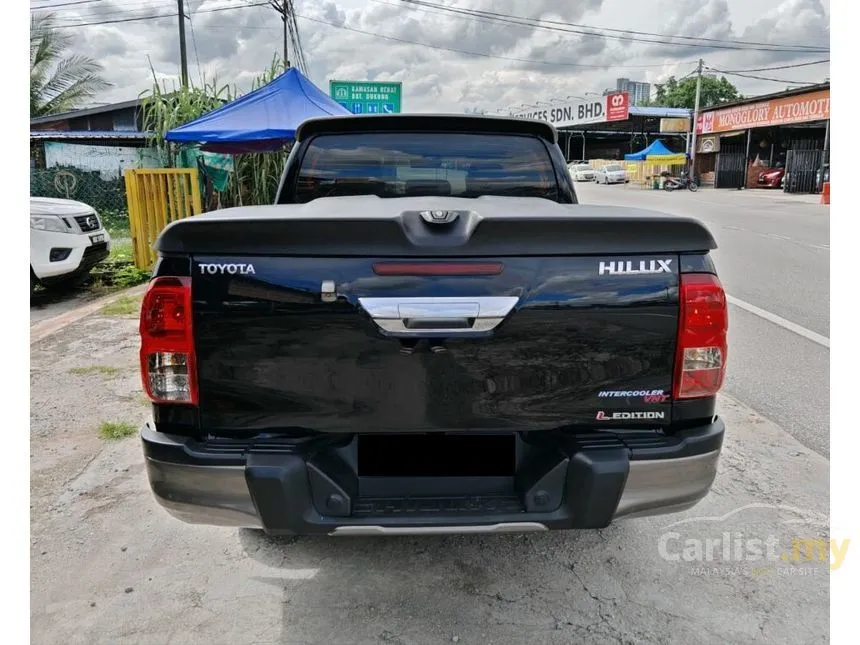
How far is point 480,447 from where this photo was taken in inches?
90.7

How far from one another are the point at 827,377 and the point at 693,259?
3.86m

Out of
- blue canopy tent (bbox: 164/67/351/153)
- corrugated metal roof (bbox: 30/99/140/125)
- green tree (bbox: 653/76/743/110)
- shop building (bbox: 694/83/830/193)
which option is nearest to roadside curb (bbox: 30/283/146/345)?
blue canopy tent (bbox: 164/67/351/153)

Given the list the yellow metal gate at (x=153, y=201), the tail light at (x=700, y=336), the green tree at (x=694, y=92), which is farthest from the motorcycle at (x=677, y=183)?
the green tree at (x=694, y=92)

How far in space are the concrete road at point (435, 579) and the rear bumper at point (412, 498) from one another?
55cm

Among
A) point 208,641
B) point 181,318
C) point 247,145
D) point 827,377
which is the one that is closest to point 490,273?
point 181,318

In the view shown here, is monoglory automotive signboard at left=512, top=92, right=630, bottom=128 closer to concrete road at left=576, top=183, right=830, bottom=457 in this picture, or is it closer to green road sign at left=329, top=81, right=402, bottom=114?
green road sign at left=329, top=81, right=402, bottom=114

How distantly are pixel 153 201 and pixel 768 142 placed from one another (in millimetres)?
37703

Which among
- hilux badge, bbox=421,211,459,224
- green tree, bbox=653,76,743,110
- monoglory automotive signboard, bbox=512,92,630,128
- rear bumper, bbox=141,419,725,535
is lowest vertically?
rear bumper, bbox=141,419,725,535

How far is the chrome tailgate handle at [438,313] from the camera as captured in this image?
2.06 metres

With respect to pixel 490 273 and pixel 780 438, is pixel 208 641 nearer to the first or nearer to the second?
pixel 490 273

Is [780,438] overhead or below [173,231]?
below

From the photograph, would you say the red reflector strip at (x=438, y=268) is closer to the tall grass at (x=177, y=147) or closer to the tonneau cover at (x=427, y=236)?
the tonneau cover at (x=427, y=236)

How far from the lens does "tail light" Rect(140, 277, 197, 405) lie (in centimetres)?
209

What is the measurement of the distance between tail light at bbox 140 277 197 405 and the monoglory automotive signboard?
48.4 meters
